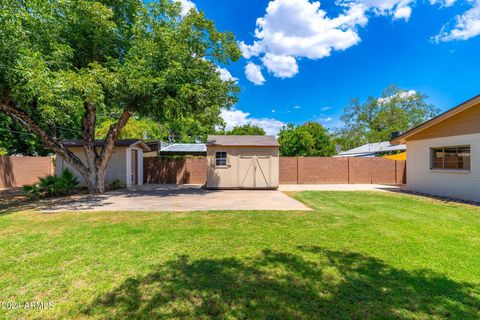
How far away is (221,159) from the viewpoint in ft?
39.3

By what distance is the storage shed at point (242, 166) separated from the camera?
39.1ft

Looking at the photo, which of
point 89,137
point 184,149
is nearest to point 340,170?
point 89,137

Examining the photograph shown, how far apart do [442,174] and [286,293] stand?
10.8 meters

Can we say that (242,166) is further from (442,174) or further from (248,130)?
(248,130)

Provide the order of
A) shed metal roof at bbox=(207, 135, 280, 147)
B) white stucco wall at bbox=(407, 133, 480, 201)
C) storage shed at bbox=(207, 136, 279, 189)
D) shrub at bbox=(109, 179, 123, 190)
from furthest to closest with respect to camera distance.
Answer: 1. shrub at bbox=(109, 179, 123, 190)
2. storage shed at bbox=(207, 136, 279, 189)
3. shed metal roof at bbox=(207, 135, 280, 147)
4. white stucco wall at bbox=(407, 133, 480, 201)

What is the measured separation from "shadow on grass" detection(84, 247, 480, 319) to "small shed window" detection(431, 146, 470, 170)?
29.4 ft

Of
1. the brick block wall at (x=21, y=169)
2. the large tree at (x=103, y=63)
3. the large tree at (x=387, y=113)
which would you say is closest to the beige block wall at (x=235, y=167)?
the large tree at (x=103, y=63)

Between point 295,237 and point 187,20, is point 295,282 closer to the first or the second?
point 295,237

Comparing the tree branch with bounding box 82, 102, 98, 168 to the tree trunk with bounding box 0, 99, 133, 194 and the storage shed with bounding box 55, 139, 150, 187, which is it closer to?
the tree trunk with bounding box 0, 99, 133, 194

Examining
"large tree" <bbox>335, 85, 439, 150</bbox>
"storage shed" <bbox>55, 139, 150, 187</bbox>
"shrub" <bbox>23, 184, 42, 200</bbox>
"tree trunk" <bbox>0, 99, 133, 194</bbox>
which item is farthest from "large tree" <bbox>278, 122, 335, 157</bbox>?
"shrub" <bbox>23, 184, 42, 200</bbox>

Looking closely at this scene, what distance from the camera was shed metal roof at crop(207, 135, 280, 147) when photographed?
1183cm

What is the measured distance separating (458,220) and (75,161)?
13.1 meters

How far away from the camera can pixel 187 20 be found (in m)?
9.63

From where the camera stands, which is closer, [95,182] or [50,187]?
[50,187]
